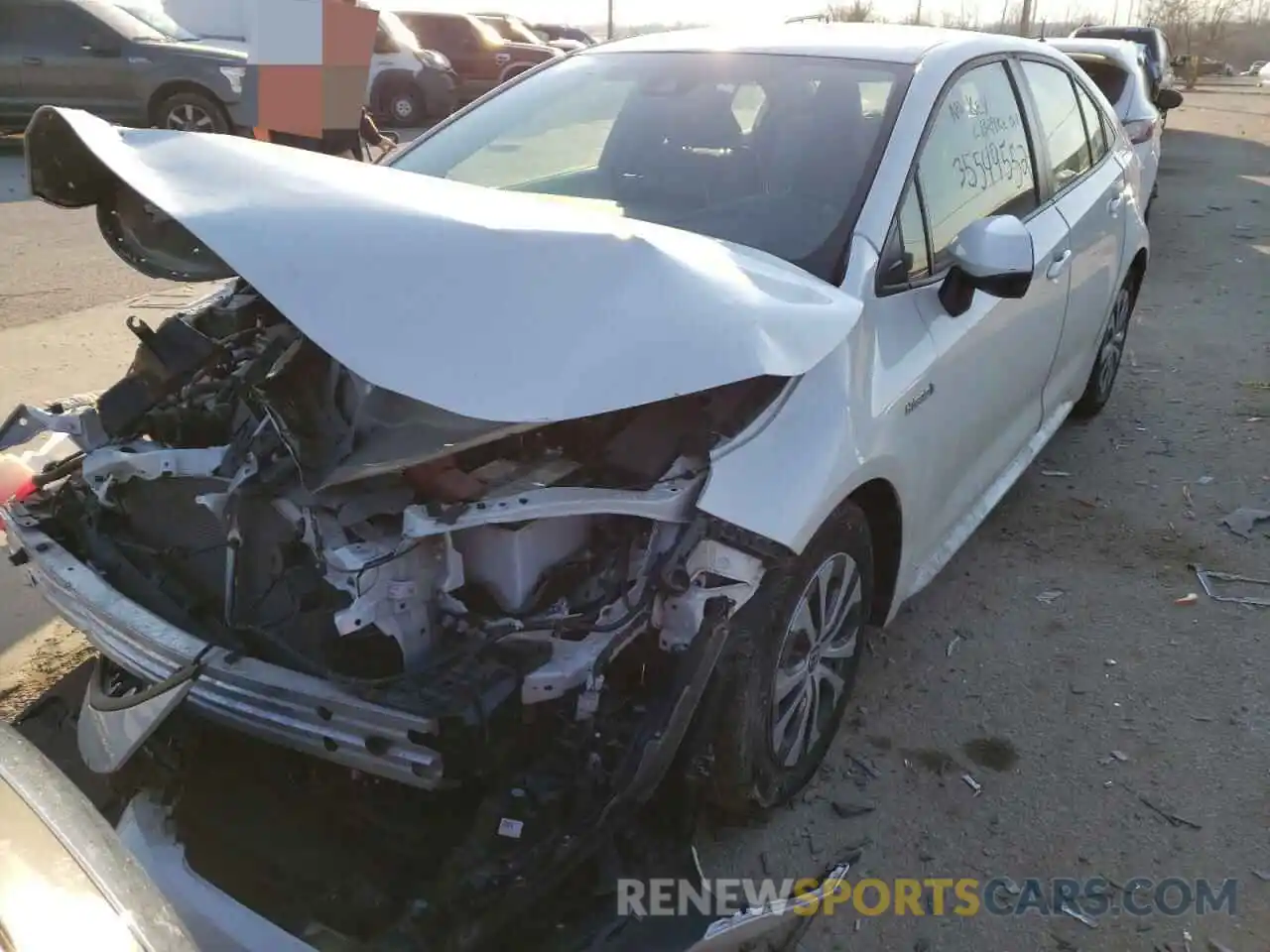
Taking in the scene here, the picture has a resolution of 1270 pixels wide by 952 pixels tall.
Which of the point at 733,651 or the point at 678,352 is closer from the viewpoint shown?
the point at 678,352

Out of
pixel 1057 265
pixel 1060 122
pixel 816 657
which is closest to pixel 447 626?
pixel 816 657

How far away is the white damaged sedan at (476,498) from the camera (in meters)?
1.95

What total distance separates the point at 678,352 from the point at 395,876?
1.17 meters

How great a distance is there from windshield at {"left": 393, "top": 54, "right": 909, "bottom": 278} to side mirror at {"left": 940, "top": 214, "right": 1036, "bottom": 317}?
0.31 meters

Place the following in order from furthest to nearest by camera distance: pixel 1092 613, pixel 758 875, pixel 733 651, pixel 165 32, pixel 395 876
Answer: pixel 165 32, pixel 1092 613, pixel 758 875, pixel 733 651, pixel 395 876

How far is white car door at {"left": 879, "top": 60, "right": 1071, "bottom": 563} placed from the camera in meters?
2.81

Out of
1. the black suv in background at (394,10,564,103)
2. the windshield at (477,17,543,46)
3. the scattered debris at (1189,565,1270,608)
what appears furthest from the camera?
the windshield at (477,17,543,46)

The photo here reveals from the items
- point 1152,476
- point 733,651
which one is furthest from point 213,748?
point 1152,476

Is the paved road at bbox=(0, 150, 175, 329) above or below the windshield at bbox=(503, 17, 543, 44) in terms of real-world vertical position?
below

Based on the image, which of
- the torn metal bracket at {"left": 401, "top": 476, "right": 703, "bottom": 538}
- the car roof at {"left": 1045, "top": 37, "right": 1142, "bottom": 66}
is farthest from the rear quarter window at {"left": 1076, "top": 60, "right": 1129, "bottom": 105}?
the torn metal bracket at {"left": 401, "top": 476, "right": 703, "bottom": 538}

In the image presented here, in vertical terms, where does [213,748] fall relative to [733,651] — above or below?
below

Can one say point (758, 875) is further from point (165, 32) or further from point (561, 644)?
point (165, 32)

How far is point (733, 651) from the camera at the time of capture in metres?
2.21

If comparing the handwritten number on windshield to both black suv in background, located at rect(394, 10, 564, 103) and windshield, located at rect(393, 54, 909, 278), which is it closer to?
windshield, located at rect(393, 54, 909, 278)
